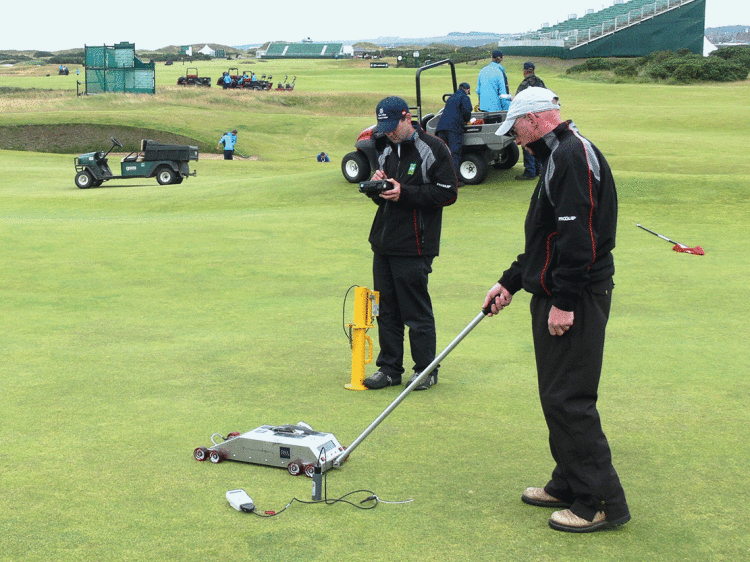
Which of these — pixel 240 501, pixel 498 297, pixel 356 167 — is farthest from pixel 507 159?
pixel 240 501

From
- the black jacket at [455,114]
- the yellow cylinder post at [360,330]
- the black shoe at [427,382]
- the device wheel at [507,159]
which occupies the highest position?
the black jacket at [455,114]

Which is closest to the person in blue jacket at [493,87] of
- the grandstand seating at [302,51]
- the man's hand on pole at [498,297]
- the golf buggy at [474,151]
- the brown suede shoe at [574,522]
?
the golf buggy at [474,151]

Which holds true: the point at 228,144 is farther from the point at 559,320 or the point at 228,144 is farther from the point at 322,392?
the point at 559,320

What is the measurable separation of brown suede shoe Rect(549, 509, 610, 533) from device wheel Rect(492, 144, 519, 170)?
1488cm

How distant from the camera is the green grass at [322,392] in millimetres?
3949

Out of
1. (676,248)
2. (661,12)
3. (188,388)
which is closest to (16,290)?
(188,388)

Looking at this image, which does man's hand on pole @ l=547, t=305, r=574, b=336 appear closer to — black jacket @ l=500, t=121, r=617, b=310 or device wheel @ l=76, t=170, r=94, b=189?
black jacket @ l=500, t=121, r=617, b=310

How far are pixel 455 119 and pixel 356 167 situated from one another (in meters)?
2.89

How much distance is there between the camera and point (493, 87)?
1823 centimetres

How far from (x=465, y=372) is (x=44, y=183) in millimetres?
21048

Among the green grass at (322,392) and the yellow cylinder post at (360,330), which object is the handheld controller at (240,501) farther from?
the yellow cylinder post at (360,330)

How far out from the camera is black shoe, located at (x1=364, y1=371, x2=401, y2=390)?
6.33 meters

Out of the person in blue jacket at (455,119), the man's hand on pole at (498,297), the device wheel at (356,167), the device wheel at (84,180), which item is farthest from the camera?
the device wheel at (84,180)

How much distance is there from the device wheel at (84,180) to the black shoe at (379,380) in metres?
19.4
